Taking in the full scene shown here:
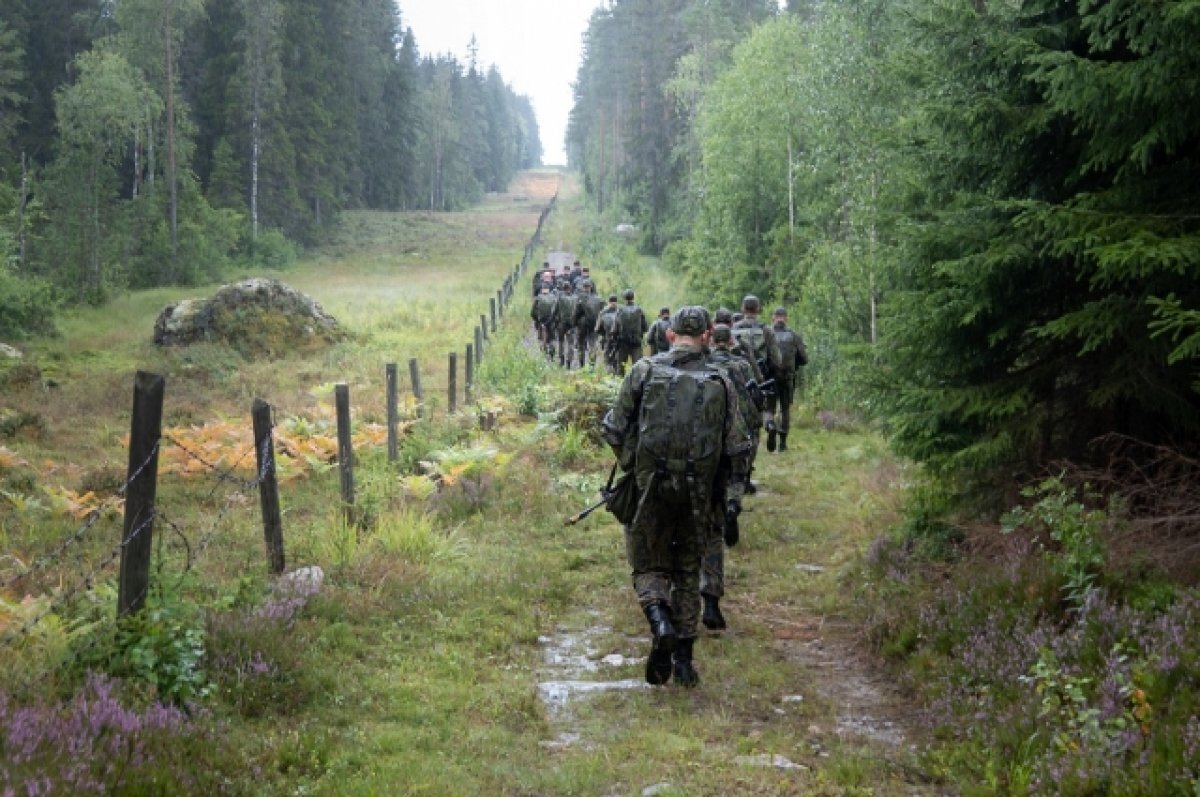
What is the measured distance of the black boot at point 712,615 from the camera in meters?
7.58

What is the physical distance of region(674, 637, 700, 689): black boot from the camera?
633 centimetres

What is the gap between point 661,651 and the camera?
20.6 feet

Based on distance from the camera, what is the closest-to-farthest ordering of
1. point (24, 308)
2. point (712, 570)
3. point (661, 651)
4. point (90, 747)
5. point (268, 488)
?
point (90, 747)
point (661, 651)
point (268, 488)
point (712, 570)
point (24, 308)

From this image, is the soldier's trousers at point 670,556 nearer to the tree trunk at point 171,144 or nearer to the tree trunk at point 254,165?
the tree trunk at point 171,144

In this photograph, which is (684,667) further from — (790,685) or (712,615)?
(712,615)

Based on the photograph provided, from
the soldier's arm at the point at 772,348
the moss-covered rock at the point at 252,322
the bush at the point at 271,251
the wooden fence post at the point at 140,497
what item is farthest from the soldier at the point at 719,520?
the bush at the point at 271,251

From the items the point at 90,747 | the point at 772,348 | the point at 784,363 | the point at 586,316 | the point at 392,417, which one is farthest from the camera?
the point at 586,316

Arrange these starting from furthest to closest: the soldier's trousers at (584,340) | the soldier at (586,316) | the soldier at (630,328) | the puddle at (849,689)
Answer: the soldier at (586,316) < the soldier's trousers at (584,340) < the soldier at (630,328) < the puddle at (849,689)

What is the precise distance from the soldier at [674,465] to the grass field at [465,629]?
1.33ft

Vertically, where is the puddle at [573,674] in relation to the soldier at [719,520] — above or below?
below

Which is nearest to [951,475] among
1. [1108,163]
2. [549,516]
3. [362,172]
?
[1108,163]

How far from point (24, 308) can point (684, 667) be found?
90.5 ft

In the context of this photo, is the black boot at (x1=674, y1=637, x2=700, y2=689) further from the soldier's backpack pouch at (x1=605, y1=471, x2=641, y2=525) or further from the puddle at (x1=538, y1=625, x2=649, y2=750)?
the soldier's backpack pouch at (x1=605, y1=471, x2=641, y2=525)

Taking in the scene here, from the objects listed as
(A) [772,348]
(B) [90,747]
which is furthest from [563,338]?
(B) [90,747]
